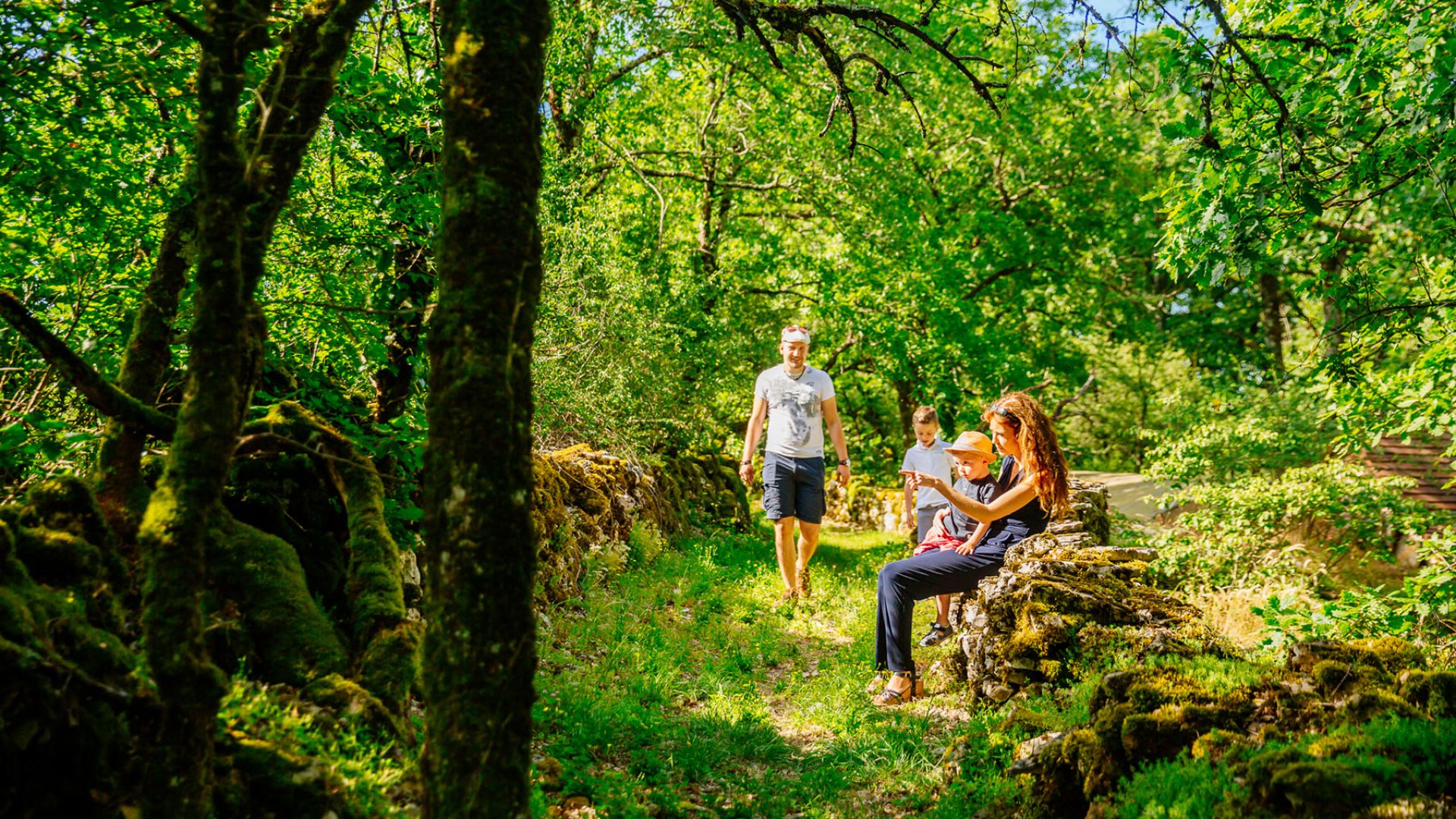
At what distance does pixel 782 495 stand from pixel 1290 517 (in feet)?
21.7

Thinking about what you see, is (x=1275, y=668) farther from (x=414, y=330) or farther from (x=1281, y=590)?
(x=1281, y=590)

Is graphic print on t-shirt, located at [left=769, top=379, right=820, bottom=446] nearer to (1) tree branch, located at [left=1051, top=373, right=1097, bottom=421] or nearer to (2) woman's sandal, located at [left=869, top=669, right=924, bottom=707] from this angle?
(1) tree branch, located at [left=1051, top=373, right=1097, bottom=421]

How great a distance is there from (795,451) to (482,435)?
627 centimetres

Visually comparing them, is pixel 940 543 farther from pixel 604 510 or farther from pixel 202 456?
pixel 202 456

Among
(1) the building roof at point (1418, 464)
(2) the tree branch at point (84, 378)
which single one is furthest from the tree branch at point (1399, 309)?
(1) the building roof at point (1418, 464)

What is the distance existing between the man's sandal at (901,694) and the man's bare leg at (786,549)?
8.91ft

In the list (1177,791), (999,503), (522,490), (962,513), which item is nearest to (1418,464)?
(962,513)

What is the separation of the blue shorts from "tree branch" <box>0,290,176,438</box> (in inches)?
234

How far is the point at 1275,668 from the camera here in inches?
154

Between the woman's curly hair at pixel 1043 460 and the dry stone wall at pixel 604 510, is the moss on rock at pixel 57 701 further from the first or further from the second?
the woman's curly hair at pixel 1043 460

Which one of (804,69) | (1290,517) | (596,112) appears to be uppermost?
(804,69)

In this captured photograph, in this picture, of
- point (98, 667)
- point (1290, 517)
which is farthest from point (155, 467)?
point (1290, 517)

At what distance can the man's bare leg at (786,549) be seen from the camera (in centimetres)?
Answer: 835

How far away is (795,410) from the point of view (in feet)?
27.8
